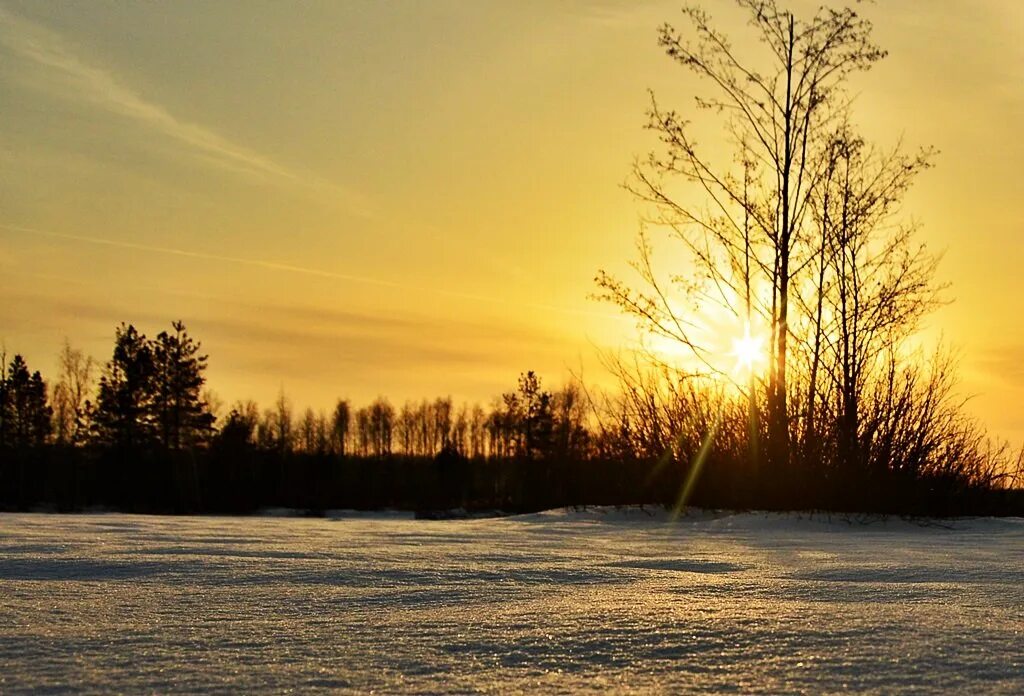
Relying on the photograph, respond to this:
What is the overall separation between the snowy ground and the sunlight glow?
4801 mm

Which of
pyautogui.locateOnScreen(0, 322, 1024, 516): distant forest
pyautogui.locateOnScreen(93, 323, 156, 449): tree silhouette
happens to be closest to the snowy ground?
pyautogui.locateOnScreen(0, 322, 1024, 516): distant forest

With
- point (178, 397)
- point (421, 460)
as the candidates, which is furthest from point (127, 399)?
point (421, 460)

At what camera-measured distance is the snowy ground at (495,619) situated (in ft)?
4.63

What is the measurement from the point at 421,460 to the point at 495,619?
204 feet

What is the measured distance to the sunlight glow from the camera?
27.3ft

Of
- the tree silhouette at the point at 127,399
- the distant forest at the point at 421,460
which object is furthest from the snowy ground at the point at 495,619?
the tree silhouette at the point at 127,399

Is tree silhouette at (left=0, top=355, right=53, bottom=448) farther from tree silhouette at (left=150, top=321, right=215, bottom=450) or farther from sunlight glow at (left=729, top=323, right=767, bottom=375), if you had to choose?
sunlight glow at (left=729, top=323, right=767, bottom=375)

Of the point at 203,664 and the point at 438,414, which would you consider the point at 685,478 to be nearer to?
the point at 203,664

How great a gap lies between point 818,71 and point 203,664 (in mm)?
9318

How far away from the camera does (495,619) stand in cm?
189

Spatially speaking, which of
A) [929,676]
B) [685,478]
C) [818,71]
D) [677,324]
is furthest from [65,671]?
[818,71]

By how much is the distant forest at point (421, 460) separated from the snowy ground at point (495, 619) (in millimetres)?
3728

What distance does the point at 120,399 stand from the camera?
40.4m

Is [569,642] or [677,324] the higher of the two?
[677,324]
